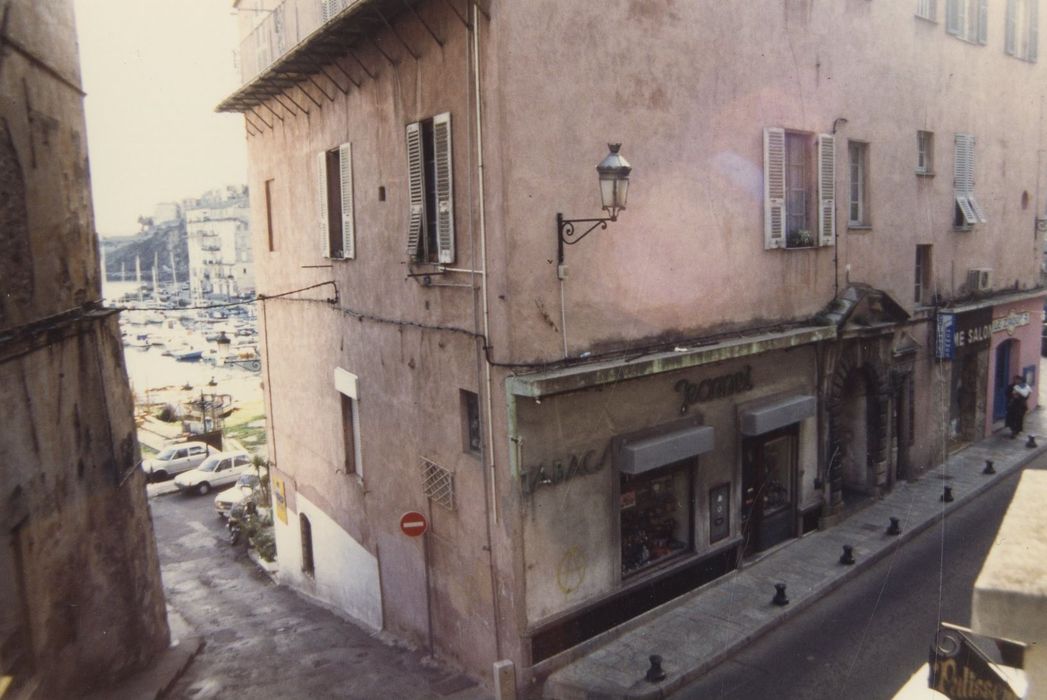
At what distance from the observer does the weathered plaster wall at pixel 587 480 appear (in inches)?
411

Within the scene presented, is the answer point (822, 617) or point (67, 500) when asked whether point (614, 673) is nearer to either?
point (822, 617)

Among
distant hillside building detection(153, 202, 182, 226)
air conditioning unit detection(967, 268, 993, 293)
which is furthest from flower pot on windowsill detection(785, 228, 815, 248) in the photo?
distant hillside building detection(153, 202, 182, 226)

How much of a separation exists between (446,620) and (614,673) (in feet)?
9.88

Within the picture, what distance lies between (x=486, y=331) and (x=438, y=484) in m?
2.90

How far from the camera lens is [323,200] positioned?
1544cm

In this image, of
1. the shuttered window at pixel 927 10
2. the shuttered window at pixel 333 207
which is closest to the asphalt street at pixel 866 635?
the shuttered window at pixel 333 207

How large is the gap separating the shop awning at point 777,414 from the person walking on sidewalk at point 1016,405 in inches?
399

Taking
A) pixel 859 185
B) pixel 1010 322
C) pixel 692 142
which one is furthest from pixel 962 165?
pixel 692 142

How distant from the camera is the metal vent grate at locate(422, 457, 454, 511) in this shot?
11.9 metres

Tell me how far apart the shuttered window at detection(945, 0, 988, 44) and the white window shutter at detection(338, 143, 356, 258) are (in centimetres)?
1364

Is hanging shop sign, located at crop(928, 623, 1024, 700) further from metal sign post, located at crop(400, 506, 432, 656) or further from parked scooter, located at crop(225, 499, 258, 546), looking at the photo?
parked scooter, located at crop(225, 499, 258, 546)

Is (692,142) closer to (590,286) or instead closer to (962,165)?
(590,286)

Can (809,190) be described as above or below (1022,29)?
below

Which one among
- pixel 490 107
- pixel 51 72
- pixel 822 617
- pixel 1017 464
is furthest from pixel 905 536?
pixel 51 72
